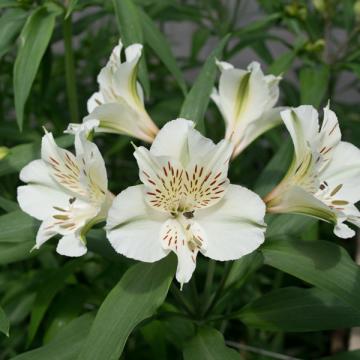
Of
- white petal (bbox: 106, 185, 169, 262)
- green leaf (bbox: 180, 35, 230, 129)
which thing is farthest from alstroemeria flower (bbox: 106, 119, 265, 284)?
green leaf (bbox: 180, 35, 230, 129)

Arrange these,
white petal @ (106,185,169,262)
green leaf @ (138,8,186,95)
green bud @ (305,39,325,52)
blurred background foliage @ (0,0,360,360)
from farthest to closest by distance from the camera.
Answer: green bud @ (305,39,325,52) → green leaf @ (138,8,186,95) → blurred background foliage @ (0,0,360,360) → white petal @ (106,185,169,262)

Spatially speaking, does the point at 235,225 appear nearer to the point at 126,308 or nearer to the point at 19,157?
the point at 126,308

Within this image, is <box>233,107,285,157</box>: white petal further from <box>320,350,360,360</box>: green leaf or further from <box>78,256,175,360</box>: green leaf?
<box>320,350,360,360</box>: green leaf

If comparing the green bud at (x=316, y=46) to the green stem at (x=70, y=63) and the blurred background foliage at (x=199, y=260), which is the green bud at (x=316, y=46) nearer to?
the blurred background foliage at (x=199, y=260)

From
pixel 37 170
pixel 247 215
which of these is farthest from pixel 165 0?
pixel 247 215

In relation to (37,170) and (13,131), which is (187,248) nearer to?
(37,170)

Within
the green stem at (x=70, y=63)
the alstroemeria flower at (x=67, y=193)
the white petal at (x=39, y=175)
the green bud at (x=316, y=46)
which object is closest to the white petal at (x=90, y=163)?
the alstroemeria flower at (x=67, y=193)
